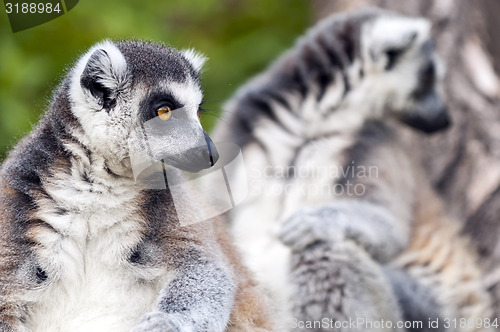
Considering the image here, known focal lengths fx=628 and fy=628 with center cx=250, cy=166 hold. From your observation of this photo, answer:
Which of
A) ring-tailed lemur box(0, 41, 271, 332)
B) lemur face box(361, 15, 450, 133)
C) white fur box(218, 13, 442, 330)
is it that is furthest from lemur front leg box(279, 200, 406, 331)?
ring-tailed lemur box(0, 41, 271, 332)

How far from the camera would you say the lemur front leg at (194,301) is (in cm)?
286

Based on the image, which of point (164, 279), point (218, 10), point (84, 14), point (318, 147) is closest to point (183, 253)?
point (164, 279)

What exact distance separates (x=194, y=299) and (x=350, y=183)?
108 inches

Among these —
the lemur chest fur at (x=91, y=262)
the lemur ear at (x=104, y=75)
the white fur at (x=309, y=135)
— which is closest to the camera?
the lemur chest fur at (x=91, y=262)

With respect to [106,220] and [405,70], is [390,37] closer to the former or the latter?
[405,70]

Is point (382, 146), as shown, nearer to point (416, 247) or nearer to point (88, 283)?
point (416, 247)

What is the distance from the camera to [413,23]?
629cm

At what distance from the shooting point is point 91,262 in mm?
3014

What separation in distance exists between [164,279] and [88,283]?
361 mm

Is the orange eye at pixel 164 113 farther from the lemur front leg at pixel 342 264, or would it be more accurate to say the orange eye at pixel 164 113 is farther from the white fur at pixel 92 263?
the lemur front leg at pixel 342 264

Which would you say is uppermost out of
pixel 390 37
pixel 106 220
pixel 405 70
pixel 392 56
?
pixel 106 220

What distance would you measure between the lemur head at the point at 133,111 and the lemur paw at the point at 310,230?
1.93 m

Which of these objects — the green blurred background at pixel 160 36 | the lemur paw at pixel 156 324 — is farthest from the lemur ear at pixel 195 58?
the lemur paw at pixel 156 324

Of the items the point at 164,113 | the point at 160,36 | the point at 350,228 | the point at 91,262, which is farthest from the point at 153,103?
the point at 160,36
